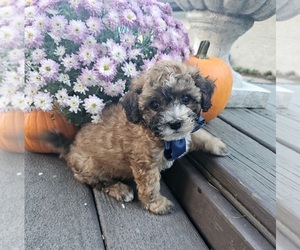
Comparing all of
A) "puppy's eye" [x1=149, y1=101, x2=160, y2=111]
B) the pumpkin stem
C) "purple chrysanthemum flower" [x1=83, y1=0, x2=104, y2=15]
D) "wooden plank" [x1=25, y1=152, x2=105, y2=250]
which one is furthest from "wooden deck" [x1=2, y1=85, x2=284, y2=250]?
"purple chrysanthemum flower" [x1=83, y1=0, x2=104, y2=15]

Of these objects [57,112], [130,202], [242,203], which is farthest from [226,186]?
[57,112]

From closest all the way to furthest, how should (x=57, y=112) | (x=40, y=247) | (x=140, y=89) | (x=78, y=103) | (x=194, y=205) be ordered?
(x=40, y=247) < (x=140, y=89) < (x=194, y=205) < (x=78, y=103) < (x=57, y=112)

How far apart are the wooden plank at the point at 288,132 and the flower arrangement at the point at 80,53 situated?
0.80 meters

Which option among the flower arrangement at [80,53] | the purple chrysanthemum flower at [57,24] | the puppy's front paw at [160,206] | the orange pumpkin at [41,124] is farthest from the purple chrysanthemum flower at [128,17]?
the puppy's front paw at [160,206]

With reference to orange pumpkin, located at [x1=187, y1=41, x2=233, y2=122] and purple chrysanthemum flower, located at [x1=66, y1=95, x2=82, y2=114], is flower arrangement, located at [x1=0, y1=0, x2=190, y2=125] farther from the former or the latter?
orange pumpkin, located at [x1=187, y1=41, x2=233, y2=122]

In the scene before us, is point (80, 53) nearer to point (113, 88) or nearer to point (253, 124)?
point (113, 88)

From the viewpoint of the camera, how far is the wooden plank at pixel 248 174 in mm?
1062

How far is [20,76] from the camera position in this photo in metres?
1.40

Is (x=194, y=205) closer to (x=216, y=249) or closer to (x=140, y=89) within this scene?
(x=216, y=249)

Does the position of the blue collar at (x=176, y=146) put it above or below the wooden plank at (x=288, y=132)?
below

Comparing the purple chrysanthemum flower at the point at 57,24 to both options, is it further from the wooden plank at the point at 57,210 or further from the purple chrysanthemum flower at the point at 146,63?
the wooden plank at the point at 57,210

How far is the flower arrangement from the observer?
1.40m

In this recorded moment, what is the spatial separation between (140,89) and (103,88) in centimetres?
32

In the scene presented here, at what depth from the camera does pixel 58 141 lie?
1.62 metres
